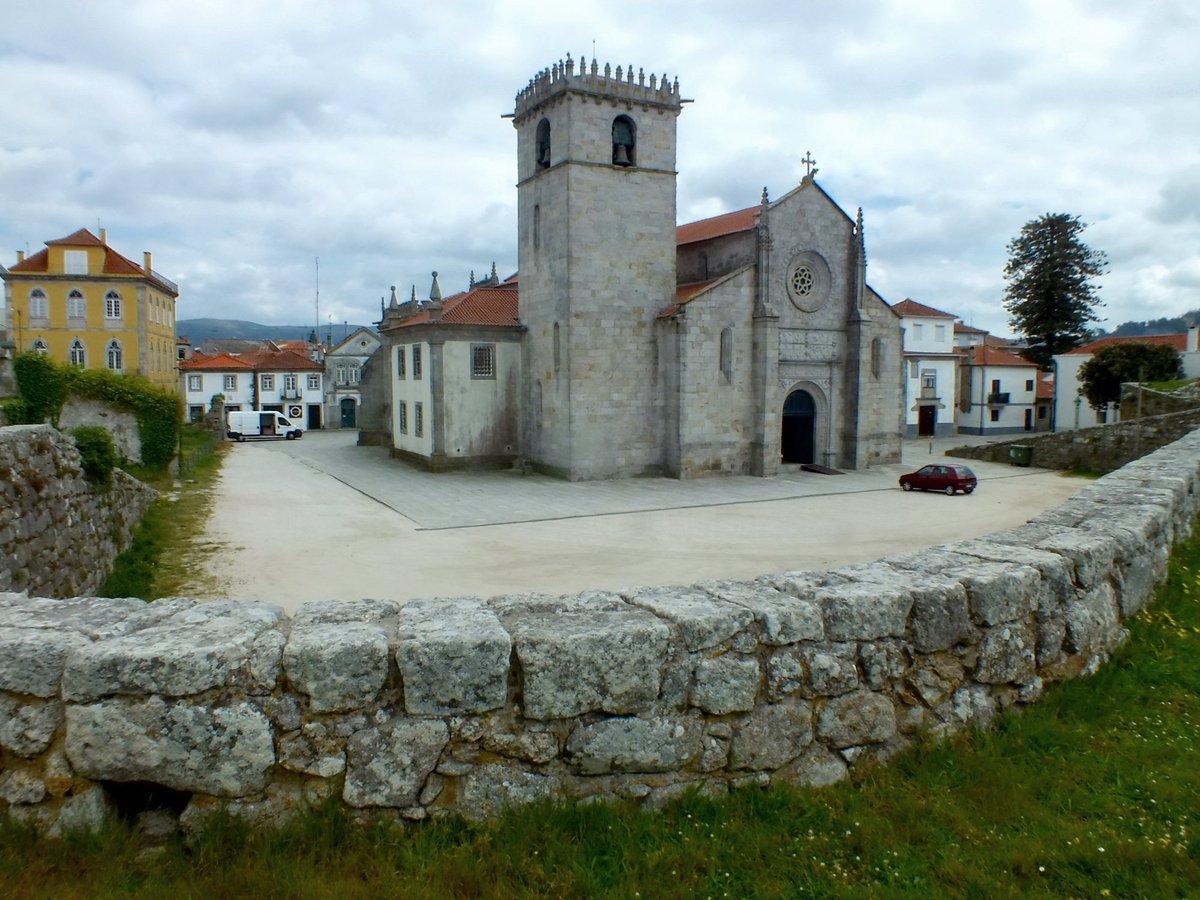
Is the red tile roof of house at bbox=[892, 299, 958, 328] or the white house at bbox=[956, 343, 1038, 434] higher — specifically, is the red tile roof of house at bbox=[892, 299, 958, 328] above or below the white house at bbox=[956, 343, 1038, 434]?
above

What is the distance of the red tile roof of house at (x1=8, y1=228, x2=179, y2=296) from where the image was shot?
45844 mm

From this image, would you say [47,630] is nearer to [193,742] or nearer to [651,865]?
[193,742]

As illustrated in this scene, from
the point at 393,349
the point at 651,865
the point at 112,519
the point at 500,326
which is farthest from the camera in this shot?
the point at 393,349

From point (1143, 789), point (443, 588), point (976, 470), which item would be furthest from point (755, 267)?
point (1143, 789)

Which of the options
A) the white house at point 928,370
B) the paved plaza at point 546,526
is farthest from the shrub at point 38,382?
the white house at point 928,370

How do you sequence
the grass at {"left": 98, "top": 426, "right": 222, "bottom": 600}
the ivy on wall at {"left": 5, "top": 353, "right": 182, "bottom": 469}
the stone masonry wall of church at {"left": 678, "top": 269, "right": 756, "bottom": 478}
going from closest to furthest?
1. the grass at {"left": 98, "top": 426, "right": 222, "bottom": 600}
2. the ivy on wall at {"left": 5, "top": 353, "right": 182, "bottom": 469}
3. the stone masonry wall of church at {"left": 678, "top": 269, "right": 756, "bottom": 478}

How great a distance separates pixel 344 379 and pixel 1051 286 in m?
49.0

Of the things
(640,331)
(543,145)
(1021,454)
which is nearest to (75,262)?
(543,145)

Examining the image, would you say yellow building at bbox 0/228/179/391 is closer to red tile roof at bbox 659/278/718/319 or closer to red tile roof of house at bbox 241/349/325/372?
red tile roof of house at bbox 241/349/325/372

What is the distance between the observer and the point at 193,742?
3254mm

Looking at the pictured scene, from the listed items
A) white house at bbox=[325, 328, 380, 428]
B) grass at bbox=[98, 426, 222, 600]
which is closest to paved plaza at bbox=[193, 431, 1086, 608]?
grass at bbox=[98, 426, 222, 600]

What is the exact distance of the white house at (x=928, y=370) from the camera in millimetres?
51188

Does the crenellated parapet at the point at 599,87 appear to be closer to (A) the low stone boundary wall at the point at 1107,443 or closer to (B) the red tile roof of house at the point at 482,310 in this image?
(B) the red tile roof of house at the point at 482,310

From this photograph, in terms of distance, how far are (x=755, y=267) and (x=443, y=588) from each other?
65.8 ft
